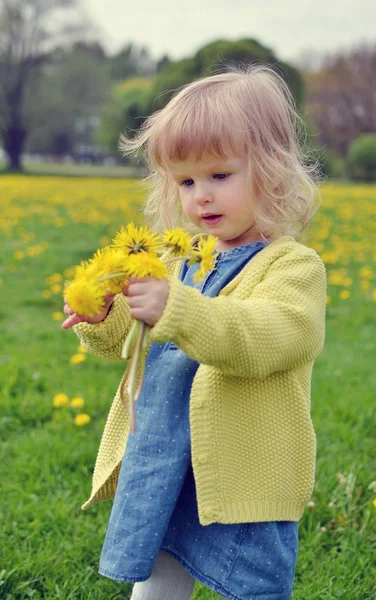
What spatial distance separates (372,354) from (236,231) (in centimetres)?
314

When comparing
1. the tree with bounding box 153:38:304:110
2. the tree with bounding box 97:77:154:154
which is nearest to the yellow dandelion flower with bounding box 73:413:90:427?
the tree with bounding box 153:38:304:110

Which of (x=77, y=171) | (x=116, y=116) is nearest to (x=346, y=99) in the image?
(x=116, y=116)

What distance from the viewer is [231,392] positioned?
5.21 ft

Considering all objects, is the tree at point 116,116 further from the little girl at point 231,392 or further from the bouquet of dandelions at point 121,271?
the bouquet of dandelions at point 121,271

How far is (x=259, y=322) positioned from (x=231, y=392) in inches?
9.0

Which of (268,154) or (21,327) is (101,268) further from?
(21,327)

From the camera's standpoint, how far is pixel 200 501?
1561mm

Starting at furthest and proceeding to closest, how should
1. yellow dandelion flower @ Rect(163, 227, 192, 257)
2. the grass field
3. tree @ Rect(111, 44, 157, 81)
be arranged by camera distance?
1. tree @ Rect(111, 44, 157, 81)
2. the grass field
3. yellow dandelion flower @ Rect(163, 227, 192, 257)

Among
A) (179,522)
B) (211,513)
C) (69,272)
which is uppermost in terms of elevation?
(211,513)

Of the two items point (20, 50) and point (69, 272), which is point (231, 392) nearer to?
point (69, 272)

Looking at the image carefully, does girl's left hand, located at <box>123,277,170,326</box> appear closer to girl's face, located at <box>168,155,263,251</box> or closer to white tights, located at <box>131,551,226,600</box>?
girl's face, located at <box>168,155,263,251</box>

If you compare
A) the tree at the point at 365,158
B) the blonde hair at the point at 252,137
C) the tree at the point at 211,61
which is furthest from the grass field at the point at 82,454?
the tree at the point at 365,158

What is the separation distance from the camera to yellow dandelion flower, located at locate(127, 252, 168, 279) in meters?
1.30

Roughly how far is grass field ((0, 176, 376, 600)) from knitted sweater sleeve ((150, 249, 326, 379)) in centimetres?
49
